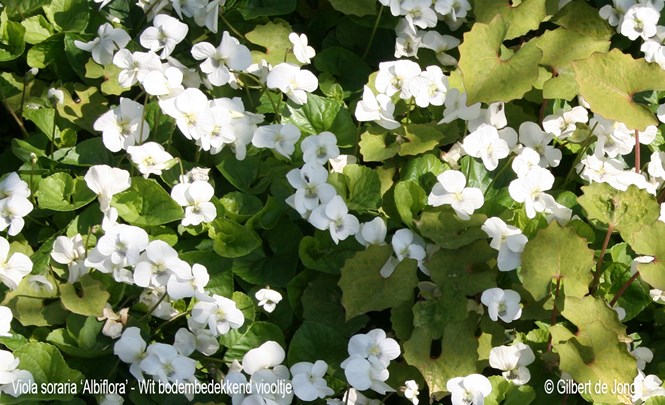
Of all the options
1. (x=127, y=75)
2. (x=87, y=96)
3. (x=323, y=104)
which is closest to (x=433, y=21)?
(x=323, y=104)

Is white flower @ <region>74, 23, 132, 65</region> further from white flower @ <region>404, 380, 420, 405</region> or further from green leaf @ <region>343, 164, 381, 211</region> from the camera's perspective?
white flower @ <region>404, 380, 420, 405</region>

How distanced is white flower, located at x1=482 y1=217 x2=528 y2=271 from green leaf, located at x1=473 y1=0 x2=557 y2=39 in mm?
646

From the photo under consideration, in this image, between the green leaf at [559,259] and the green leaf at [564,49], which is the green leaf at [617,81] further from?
the green leaf at [559,259]

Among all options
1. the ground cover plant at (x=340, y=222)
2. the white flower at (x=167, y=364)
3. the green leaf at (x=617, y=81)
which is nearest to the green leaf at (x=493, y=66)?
the ground cover plant at (x=340, y=222)

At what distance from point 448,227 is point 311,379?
1.60 feet

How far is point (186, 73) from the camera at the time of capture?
2334 mm

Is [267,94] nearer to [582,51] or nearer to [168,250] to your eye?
[168,250]

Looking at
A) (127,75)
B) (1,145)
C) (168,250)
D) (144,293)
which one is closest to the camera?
(168,250)

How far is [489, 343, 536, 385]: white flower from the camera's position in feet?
6.22

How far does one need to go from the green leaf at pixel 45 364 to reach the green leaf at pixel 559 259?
1.06 m

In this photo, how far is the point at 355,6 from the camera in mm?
2480

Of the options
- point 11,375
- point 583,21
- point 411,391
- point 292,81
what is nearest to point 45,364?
point 11,375

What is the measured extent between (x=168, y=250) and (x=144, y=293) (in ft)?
0.61

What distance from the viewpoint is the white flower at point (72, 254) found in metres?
1.98
